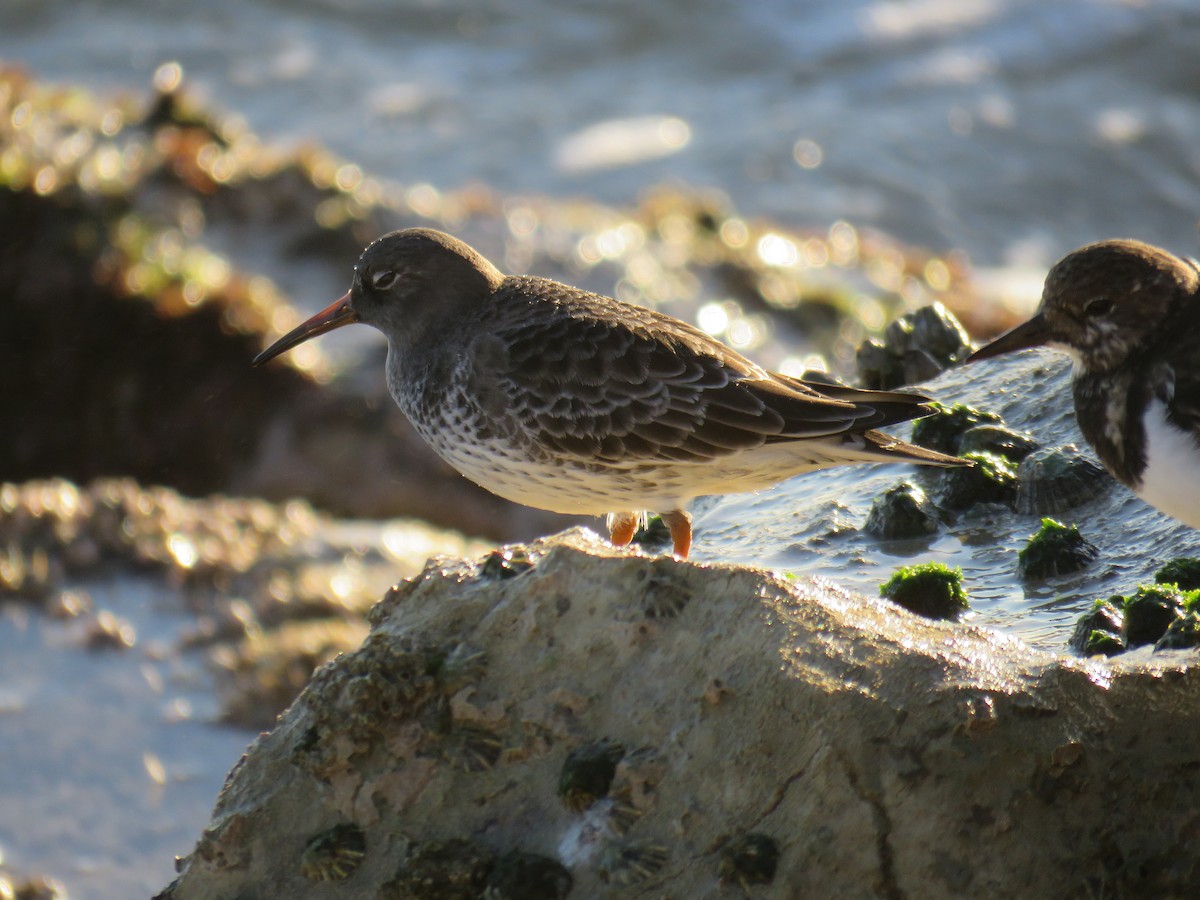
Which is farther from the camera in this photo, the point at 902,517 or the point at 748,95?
the point at 748,95

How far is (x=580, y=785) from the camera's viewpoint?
139 inches

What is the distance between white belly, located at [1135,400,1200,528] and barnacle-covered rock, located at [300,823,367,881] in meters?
2.48

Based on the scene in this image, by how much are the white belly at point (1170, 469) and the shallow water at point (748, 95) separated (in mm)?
11889

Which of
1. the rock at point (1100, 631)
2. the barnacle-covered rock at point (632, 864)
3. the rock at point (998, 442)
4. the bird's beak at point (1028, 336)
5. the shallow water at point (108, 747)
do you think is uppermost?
the bird's beak at point (1028, 336)

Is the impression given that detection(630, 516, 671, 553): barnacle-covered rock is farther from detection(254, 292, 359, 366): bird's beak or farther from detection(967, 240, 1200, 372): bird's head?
detection(967, 240, 1200, 372): bird's head

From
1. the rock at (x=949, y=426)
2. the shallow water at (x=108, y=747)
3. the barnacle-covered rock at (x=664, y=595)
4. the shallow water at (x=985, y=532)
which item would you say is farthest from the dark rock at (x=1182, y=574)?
the shallow water at (x=108, y=747)

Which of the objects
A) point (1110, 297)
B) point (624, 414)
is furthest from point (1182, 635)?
point (624, 414)

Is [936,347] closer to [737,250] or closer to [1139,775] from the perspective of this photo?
[1139,775]

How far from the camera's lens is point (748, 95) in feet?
60.7

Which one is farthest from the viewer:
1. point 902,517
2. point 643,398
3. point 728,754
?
point 902,517

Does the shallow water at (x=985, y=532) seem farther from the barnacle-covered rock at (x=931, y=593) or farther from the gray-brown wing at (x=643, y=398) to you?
the gray-brown wing at (x=643, y=398)

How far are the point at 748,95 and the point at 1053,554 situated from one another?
1460 centimetres

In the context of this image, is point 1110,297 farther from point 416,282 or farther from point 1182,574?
point 416,282

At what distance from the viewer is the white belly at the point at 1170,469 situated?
4.05 metres
